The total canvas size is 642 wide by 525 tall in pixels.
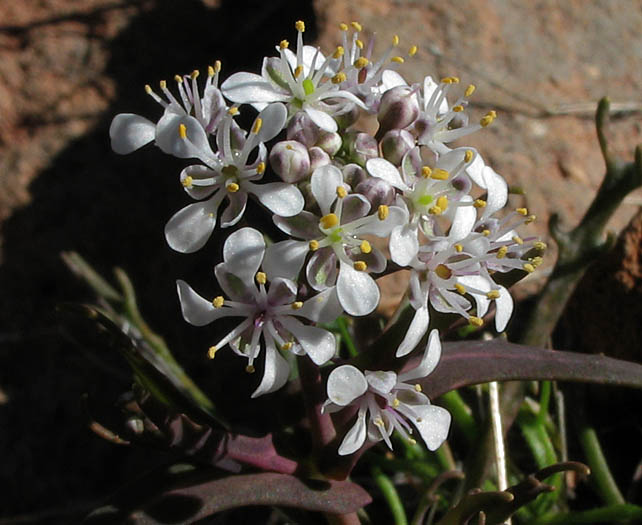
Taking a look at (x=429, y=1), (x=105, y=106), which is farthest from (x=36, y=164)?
(x=429, y=1)

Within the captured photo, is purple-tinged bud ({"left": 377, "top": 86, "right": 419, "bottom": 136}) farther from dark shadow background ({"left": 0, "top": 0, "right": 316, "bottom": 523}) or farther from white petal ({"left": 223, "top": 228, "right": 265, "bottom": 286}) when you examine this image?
dark shadow background ({"left": 0, "top": 0, "right": 316, "bottom": 523})

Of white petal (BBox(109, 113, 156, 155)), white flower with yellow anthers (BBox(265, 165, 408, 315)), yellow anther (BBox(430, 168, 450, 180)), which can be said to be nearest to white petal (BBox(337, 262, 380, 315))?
white flower with yellow anthers (BBox(265, 165, 408, 315))

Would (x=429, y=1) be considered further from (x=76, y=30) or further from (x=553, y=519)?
(x=553, y=519)

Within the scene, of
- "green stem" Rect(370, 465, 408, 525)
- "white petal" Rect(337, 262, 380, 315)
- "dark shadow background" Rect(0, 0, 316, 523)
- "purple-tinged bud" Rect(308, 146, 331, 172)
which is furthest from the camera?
"dark shadow background" Rect(0, 0, 316, 523)

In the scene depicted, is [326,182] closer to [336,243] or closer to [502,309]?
[336,243]

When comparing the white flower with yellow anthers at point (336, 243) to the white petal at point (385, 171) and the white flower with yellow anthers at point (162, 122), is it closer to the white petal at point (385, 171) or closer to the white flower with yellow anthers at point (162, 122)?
the white petal at point (385, 171)

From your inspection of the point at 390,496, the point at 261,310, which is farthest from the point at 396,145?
the point at 390,496
